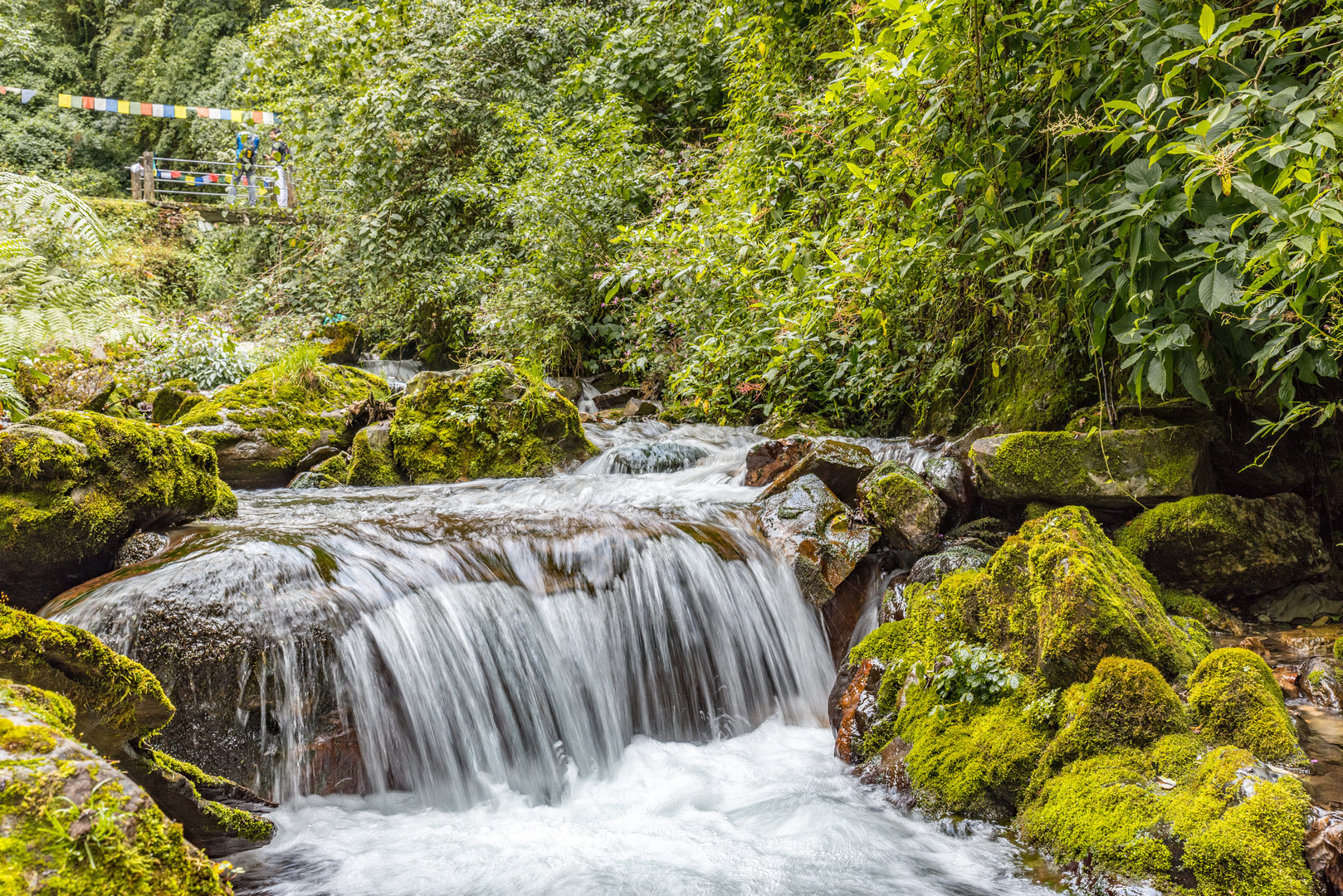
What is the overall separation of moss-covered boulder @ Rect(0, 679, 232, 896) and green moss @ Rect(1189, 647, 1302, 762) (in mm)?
3267

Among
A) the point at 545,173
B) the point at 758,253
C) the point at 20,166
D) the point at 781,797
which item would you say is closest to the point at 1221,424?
the point at 781,797

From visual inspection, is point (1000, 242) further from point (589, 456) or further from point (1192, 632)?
point (589, 456)

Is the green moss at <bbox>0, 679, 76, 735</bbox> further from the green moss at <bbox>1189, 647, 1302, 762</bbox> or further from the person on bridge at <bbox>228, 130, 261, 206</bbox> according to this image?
the person on bridge at <bbox>228, 130, 261, 206</bbox>

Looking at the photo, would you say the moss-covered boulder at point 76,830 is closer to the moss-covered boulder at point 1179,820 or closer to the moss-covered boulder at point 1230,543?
the moss-covered boulder at point 1179,820

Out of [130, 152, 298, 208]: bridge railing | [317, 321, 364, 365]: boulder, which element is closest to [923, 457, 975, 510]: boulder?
[317, 321, 364, 365]: boulder

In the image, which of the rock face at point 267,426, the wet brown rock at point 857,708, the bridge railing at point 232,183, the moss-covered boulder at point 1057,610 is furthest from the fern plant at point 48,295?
the moss-covered boulder at point 1057,610

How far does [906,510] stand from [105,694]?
4081 millimetres

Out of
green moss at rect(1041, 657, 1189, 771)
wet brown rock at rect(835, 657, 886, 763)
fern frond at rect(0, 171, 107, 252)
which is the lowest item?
wet brown rock at rect(835, 657, 886, 763)

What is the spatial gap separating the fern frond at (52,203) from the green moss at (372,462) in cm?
446

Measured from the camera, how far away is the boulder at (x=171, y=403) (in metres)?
8.23

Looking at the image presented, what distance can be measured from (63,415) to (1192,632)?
6.13 m

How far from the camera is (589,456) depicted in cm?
825

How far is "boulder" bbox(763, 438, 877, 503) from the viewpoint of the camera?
566 centimetres

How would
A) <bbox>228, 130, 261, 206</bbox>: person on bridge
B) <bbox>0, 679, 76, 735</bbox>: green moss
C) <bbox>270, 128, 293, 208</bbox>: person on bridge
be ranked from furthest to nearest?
<bbox>228, 130, 261, 206</bbox>: person on bridge
<bbox>270, 128, 293, 208</bbox>: person on bridge
<bbox>0, 679, 76, 735</bbox>: green moss
